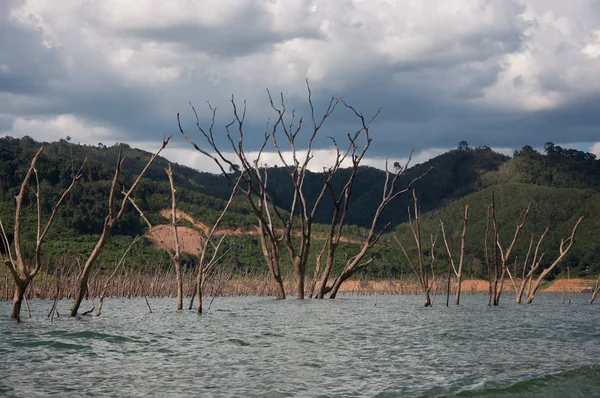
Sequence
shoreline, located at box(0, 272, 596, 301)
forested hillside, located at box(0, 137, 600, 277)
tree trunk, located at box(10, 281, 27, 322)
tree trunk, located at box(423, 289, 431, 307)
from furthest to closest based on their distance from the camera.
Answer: forested hillside, located at box(0, 137, 600, 277)
shoreline, located at box(0, 272, 596, 301)
tree trunk, located at box(423, 289, 431, 307)
tree trunk, located at box(10, 281, 27, 322)

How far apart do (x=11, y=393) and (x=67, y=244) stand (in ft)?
171

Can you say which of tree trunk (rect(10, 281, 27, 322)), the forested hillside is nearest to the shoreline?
tree trunk (rect(10, 281, 27, 322))

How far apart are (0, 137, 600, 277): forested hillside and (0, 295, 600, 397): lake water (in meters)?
14.8

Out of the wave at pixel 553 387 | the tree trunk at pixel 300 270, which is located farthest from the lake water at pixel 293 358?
the tree trunk at pixel 300 270

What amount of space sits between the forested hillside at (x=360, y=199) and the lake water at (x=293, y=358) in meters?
14.8

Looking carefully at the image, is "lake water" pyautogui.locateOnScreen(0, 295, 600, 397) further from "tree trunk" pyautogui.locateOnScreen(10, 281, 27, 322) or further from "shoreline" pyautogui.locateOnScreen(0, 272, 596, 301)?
"shoreline" pyautogui.locateOnScreen(0, 272, 596, 301)

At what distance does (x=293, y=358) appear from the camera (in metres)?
9.90

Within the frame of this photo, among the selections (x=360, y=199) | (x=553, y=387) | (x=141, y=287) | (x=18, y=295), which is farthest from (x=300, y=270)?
(x=360, y=199)

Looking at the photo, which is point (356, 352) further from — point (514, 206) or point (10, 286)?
point (514, 206)

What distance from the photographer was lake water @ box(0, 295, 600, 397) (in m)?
7.67

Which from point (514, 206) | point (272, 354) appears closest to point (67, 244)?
point (272, 354)

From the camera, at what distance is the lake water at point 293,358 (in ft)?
25.2

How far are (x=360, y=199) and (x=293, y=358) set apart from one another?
14756 cm

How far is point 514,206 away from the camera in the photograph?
10106 cm
